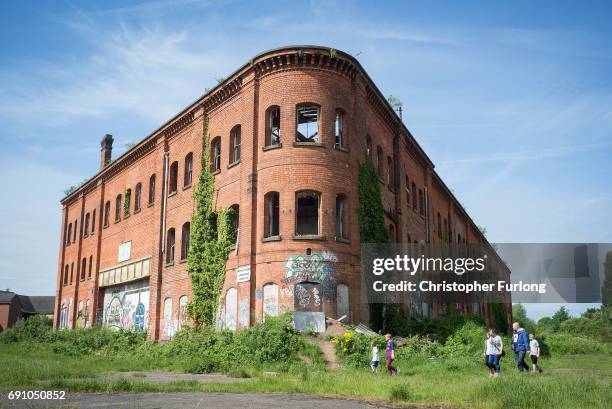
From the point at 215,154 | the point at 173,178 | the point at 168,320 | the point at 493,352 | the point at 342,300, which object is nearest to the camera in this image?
the point at 493,352

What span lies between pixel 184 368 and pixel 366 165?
1060 cm

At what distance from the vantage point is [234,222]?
23062mm

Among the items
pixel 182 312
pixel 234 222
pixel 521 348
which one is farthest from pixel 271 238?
pixel 521 348

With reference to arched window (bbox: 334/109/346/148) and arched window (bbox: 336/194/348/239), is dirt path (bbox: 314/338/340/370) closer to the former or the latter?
arched window (bbox: 336/194/348/239)

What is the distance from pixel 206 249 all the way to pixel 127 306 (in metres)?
9.38

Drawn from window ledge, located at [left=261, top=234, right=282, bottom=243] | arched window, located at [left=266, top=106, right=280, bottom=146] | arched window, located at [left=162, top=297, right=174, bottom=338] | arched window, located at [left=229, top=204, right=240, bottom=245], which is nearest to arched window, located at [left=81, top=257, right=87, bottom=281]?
arched window, located at [left=162, top=297, right=174, bottom=338]

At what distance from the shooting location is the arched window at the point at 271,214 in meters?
21.1

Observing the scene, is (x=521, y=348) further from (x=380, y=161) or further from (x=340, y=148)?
(x=380, y=161)

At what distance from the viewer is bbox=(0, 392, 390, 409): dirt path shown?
9.55m

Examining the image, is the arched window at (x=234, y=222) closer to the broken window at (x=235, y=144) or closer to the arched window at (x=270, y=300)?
the broken window at (x=235, y=144)

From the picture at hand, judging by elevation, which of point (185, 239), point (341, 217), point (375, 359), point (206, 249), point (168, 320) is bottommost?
point (375, 359)

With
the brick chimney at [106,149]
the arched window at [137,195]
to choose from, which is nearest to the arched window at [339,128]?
the arched window at [137,195]

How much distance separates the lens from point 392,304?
23188mm

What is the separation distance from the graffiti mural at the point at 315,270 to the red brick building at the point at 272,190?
37mm
